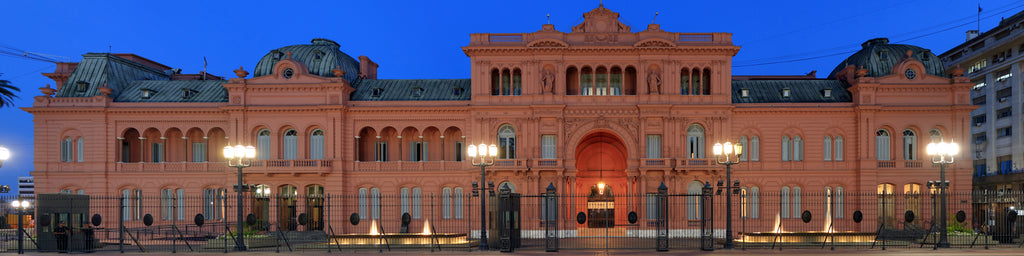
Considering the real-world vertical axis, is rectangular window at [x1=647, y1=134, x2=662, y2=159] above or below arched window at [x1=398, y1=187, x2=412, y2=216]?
above

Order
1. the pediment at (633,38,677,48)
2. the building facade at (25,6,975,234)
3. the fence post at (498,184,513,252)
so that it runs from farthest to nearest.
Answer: the building facade at (25,6,975,234) → the pediment at (633,38,677,48) → the fence post at (498,184,513,252)

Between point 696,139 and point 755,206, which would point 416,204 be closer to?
point 696,139

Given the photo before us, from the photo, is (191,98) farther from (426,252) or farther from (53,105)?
(426,252)

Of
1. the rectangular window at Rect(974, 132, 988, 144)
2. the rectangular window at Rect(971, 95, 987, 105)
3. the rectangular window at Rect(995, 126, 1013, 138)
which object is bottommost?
the rectangular window at Rect(974, 132, 988, 144)

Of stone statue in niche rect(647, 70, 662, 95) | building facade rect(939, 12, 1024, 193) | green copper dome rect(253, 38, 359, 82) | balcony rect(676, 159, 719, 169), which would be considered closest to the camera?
balcony rect(676, 159, 719, 169)

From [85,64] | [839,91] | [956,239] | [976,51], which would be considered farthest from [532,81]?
[976,51]

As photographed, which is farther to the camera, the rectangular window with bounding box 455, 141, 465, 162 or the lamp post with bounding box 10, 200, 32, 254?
the rectangular window with bounding box 455, 141, 465, 162

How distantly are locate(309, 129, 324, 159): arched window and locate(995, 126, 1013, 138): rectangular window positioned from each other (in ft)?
188

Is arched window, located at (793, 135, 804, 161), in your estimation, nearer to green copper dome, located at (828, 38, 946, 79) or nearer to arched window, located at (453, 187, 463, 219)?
green copper dome, located at (828, 38, 946, 79)

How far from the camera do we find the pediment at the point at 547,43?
46.9 m

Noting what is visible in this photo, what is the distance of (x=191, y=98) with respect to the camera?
50.8 metres

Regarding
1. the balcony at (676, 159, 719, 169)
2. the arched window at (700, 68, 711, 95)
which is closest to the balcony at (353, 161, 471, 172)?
the balcony at (676, 159, 719, 169)

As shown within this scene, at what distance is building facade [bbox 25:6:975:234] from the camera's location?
155ft

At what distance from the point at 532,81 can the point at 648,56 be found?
766cm
